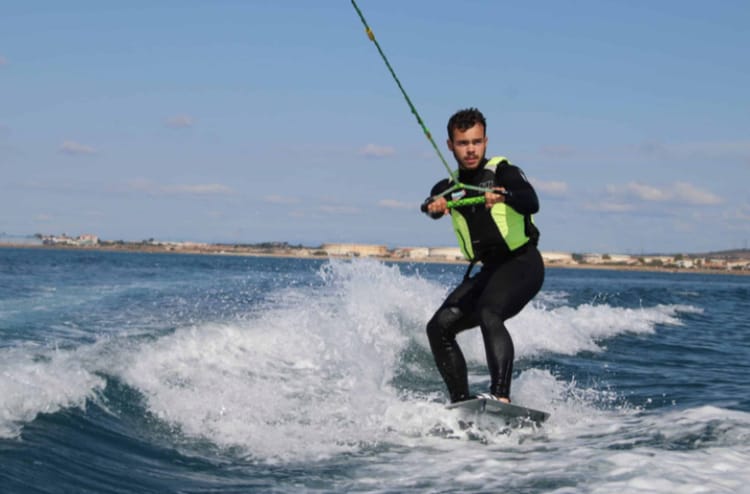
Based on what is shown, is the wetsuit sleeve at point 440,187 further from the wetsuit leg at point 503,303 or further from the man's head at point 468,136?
the wetsuit leg at point 503,303

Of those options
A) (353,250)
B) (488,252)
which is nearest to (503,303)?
(488,252)

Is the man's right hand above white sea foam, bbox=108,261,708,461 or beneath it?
above

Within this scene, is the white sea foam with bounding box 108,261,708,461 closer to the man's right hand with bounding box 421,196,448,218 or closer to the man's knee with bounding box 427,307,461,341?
the man's knee with bounding box 427,307,461,341

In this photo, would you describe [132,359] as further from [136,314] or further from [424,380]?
[136,314]

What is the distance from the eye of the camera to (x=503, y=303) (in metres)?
6.62

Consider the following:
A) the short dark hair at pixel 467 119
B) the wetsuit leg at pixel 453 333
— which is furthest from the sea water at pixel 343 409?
the short dark hair at pixel 467 119

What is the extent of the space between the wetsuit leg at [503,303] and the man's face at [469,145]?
849mm

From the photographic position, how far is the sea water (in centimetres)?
530

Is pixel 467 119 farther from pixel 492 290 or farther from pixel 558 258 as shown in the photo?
pixel 558 258

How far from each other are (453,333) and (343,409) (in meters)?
1.28

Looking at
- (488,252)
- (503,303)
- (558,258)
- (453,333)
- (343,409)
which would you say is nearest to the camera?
(503,303)

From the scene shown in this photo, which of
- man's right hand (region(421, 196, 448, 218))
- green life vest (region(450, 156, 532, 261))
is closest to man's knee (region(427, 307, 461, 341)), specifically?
green life vest (region(450, 156, 532, 261))

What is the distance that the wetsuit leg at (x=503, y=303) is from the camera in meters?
6.54

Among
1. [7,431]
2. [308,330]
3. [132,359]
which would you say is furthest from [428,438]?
[308,330]
